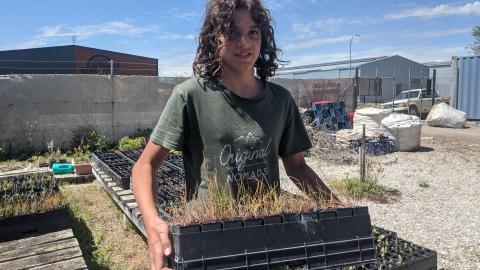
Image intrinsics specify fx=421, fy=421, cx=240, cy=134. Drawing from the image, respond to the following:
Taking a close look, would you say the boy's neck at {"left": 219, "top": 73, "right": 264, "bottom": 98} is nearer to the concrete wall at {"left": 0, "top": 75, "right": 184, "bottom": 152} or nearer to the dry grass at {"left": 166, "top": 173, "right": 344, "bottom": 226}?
the dry grass at {"left": 166, "top": 173, "right": 344, "bottom": 226}

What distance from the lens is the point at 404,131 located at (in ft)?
33.1

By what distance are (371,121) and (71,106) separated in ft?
23.7

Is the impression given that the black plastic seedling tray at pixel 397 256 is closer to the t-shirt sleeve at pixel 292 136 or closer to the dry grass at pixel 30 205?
the t-shirt sleeve at pixel 292 136

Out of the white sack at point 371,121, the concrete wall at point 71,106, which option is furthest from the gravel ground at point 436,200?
the concrete wall at point 71,106

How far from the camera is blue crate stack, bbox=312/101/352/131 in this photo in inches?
472

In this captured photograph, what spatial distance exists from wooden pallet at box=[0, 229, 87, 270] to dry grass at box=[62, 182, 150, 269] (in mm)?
662

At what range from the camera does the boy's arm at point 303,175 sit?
1.71m

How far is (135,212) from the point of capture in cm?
409

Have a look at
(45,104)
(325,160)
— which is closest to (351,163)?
(325,160)

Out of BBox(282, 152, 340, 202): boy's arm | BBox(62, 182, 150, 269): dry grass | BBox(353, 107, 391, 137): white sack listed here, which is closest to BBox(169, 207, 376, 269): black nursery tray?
BBox(282, 152, 340, 202): boy's arm

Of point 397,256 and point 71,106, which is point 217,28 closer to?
point 397,256

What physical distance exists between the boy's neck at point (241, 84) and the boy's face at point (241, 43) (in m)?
0.03

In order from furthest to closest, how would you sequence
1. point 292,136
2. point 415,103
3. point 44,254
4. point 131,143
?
1. point 415,103
2. point 131,143
3. point 44,254
4. point 292,136

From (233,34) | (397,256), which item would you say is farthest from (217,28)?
(397,256)
